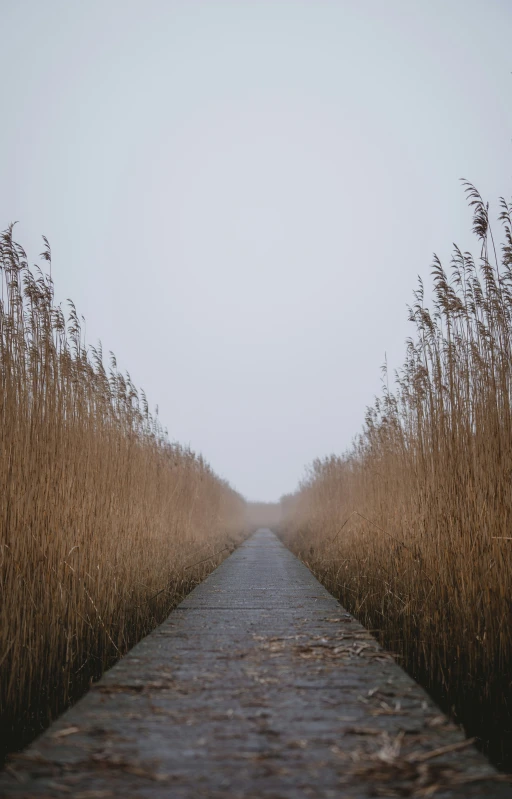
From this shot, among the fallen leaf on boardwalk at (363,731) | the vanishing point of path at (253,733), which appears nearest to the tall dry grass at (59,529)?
the vanishing point of path at (253,733)

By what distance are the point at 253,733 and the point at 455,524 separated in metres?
2.01

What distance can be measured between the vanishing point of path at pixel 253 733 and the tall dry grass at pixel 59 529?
0.45 metres

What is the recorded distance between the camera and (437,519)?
3516 mm

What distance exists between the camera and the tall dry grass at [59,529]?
8.41ft

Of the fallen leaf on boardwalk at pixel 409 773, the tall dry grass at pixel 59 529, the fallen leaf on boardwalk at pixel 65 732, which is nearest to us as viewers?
the fallen leaf on boardwalk at pixel 409 773

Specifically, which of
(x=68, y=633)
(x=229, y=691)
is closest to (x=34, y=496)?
(x=68, y=633)

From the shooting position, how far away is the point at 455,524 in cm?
329

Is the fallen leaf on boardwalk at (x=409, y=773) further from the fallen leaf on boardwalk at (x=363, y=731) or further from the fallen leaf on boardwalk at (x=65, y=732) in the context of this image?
the fallen leaf on boardwalk at (x=65, y=732)

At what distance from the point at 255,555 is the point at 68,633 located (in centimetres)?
542

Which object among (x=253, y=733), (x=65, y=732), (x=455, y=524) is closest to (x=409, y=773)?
(x=253, y=733)

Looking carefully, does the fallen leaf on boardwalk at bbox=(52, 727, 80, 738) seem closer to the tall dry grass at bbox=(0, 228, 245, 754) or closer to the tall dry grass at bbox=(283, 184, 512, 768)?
the tall dry grass at bbox=(0, 228, 245, 754)

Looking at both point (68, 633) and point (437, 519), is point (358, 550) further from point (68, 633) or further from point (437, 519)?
point (68, 633)

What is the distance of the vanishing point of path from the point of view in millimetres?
1328

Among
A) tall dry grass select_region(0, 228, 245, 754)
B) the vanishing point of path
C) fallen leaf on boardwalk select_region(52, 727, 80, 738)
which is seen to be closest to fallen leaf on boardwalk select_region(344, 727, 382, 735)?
the vanishing point of path
